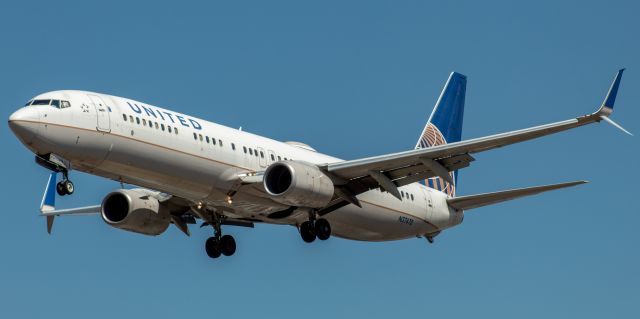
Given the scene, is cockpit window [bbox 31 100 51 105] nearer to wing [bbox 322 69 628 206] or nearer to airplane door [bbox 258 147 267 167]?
airplane door [bbox 258 147 267 167]

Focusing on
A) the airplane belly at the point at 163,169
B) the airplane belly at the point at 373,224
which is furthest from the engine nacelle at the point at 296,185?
the airplane belly at the point at 373,224

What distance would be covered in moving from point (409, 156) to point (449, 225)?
30.0 feet

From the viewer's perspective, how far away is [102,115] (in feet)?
134

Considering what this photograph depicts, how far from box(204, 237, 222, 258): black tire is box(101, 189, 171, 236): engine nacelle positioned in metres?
2.12

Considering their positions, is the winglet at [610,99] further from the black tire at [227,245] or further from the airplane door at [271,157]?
the black tire at [227,245]

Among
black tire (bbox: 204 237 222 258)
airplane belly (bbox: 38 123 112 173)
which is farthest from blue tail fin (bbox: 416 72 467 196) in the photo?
airplane belly (bbox: 38 123 112 173)

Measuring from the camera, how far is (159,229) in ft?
159

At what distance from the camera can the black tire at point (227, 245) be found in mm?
48838

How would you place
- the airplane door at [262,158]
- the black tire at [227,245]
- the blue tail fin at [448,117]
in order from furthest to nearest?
the blue tail fin at [448,117] → the black tire at [227,245] → the airplane door at [262,158]

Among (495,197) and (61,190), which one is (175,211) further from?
(495,197)

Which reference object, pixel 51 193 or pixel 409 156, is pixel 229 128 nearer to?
pixel 409 156

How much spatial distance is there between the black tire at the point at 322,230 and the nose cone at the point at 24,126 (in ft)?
37.7

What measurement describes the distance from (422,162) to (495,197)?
5440 millimetres

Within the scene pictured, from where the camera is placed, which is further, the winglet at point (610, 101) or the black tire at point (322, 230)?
the black tire at point (322, 230)
